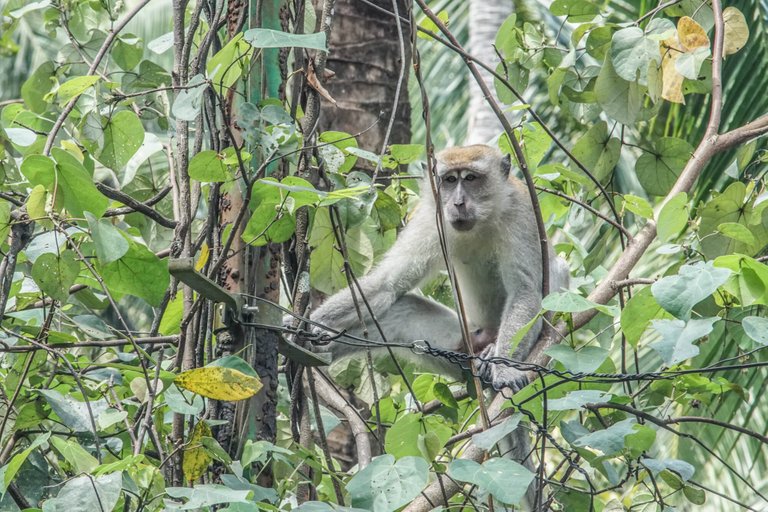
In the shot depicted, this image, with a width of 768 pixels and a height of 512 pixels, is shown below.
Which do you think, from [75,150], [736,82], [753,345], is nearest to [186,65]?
[75,150]

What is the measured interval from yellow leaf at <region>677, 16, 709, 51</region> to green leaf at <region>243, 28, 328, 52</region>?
5.52ft

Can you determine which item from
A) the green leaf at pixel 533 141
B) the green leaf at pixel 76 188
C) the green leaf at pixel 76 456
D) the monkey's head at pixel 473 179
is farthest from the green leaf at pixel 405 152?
the green leaf at pixel 76 456

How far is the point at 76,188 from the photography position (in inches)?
89.0

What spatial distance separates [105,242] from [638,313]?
146 cm

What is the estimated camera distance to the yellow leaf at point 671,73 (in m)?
3.37

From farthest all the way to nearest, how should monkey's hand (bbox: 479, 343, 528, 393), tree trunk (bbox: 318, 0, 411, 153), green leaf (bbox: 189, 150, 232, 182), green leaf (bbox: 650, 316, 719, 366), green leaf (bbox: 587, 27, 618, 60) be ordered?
tree trunk (bbox: 318, 0, 411, 153) → monkey's hand (bbox: 479, 343, 528, 393) → green leaf (bbox: 587, 27, 618, 60) → green leaf (bbox: 189, 150, 232, 182) → green leaf (bbox: 650, 316, 719, 366)

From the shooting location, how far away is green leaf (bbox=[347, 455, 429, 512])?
2.21 metres

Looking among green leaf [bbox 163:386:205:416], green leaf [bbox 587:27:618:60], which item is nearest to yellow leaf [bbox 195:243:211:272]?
green leaf [bbox 163:386:205:416]

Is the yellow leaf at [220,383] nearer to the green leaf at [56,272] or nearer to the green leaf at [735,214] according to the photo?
the green leaf at [56,272]

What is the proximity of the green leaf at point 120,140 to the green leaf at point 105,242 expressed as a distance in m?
0.73

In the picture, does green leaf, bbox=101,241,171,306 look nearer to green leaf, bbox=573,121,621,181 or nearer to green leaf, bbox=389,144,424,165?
green leaf, bbox=389,144,424,165

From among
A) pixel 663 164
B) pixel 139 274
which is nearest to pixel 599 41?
pixel 663 164

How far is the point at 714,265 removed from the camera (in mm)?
2469

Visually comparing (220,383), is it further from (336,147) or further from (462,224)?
(462,224)
